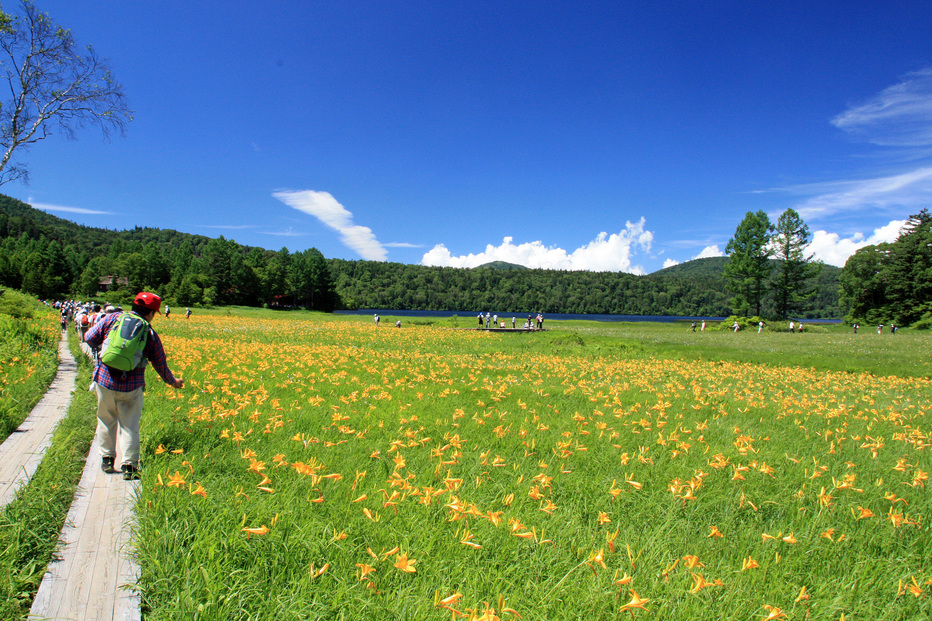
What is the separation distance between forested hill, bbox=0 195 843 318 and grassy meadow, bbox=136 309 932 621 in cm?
7341

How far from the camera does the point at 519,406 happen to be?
7.04 metres

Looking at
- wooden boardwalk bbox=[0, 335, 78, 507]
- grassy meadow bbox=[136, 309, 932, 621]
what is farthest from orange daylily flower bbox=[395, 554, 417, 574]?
wooden boardwalk bbox=[0, 335, 78, 507]

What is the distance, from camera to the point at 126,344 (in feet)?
13.5

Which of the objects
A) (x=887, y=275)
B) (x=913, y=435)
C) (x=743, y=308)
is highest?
(x=887, y=275)

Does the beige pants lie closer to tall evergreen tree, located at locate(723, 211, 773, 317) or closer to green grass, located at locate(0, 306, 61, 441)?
green grass, located at locate(0, 306, 61, 441)

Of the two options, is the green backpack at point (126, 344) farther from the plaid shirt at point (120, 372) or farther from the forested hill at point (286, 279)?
the forested hill at point (286, 279)

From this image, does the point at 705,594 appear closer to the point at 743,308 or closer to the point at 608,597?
the point at 608,597

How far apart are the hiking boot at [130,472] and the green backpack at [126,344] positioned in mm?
946

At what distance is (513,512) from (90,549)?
299 centimetres

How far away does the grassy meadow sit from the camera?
2418 mm

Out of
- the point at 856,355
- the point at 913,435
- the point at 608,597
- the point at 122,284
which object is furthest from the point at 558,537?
the point at 122,284

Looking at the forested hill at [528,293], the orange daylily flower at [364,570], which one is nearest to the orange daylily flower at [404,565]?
the orange daylily flower at [364,570]

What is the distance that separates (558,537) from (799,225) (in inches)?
2574

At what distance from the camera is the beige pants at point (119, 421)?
4.06 m
